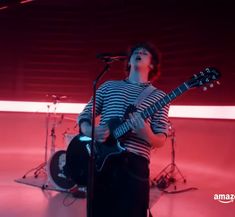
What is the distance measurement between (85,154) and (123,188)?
0.43 meters

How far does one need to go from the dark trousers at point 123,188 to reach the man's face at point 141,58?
0.62 metres

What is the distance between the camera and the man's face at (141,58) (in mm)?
2449

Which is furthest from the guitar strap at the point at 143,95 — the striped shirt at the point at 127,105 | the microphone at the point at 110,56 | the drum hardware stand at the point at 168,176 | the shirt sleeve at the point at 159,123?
the drum hardware stand at the point at 168,176

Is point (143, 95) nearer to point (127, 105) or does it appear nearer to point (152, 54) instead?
point (127, 105)

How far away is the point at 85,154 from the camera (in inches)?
96.2

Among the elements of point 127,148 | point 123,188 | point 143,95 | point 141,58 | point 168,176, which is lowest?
point 168,176

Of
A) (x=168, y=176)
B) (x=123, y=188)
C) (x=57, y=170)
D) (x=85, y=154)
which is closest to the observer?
(x=123, y=188)

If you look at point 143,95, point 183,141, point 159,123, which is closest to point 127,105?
point 143,95

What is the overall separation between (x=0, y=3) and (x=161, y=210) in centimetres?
280

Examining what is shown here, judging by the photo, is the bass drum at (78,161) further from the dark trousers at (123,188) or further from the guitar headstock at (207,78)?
the guitar headstock at (207,78)

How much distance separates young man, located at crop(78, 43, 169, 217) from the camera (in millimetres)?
2104

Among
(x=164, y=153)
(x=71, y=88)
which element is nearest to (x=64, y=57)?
(x=71, y=88)

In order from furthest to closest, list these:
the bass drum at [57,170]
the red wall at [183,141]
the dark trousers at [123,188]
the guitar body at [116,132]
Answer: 1. the red wall at [183,141]
2. the bass drum at [57,170]
3. the guitar body at [116,132]
4. the dark trousers at [123,188]

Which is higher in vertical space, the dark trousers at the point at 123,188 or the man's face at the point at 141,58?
the man's face at the point at 141,58
